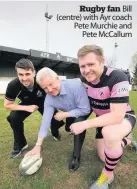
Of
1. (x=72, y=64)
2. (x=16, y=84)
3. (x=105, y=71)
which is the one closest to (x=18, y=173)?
(x=16, y=84)

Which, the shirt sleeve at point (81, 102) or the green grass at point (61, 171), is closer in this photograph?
the green grass at point (61, 171)

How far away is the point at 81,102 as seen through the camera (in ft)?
11.8

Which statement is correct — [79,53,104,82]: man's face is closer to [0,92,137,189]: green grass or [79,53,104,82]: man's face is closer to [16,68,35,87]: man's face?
[16,68,35,87]: man's face

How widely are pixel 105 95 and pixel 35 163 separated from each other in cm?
146

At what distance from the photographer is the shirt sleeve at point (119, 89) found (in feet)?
9.54

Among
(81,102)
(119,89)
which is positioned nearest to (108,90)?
(119,89)

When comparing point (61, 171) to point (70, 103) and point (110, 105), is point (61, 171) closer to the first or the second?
point (70, 103)

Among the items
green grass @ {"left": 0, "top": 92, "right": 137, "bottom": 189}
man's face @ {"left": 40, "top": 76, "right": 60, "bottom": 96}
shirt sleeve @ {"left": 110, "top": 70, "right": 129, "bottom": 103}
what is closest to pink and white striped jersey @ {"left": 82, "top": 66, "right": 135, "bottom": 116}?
shirt sleeve @ {"left": 110, "top": 70, "right": 129, "bottom": 103}

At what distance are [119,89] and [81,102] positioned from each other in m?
0.81

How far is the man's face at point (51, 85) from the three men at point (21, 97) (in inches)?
23.3

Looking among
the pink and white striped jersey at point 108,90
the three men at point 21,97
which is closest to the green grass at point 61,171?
the three men at point 21,97

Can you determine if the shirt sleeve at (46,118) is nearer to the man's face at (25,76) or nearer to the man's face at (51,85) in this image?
the man's face at (51,85)

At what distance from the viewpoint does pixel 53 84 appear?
11.1ft

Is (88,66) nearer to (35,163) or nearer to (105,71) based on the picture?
(105,71)
